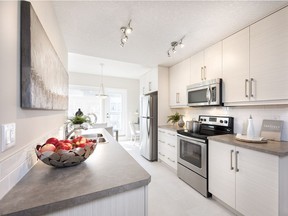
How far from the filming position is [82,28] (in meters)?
1.82

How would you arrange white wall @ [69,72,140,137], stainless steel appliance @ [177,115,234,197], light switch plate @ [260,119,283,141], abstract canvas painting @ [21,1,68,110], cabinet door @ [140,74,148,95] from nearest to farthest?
abstract canvas painting @ [21,1,68,110], light switch plate @ [260,119,283,141], stainless steel appliance @ [177,115,234,197], cabinet door @ [140,74,148,95], white wall @ [69,72,140,137]

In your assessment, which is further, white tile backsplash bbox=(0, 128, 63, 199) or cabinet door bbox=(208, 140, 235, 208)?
cabinet door bbox=(208, 140, 235, 208)

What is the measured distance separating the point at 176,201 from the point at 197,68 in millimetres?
2177

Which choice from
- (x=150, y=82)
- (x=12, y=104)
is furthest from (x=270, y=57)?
(x=150, y=82)

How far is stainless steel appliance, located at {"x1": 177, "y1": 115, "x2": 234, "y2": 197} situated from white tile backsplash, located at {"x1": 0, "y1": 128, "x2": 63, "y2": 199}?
192 centimetres

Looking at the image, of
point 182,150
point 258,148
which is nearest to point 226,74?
point 258,148

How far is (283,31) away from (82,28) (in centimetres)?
229

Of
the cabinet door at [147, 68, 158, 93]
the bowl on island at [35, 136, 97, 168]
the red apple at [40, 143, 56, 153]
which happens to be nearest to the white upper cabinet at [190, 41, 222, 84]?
the cabinet door at [147, 68, 158, 93]

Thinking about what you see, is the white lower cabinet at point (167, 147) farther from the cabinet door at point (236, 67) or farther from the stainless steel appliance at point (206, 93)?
the cabinet door at point (236, 67)

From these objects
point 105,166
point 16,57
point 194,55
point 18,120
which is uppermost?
point 194,55

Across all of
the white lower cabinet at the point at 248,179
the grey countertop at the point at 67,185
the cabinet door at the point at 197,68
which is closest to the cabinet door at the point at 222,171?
the white lower cabinet at the point at 248,179

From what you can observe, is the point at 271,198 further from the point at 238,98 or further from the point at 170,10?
the point at 170,10

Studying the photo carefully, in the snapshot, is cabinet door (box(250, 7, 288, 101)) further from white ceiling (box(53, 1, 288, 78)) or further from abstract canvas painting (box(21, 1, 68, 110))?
abstract canvas painting (box(21, 1, 68, 110))

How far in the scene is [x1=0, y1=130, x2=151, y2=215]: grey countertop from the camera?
0.54 meters
